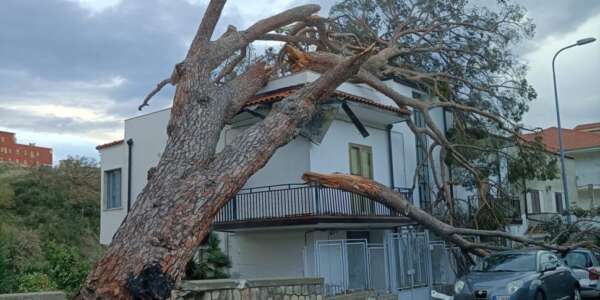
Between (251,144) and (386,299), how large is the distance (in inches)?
306

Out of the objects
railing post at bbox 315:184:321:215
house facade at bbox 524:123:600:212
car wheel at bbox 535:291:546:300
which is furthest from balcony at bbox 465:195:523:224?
house facade at bbox 524:123:600:212

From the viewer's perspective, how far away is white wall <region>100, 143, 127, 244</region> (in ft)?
75.8

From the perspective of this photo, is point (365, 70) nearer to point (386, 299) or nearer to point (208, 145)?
point (386, 299)

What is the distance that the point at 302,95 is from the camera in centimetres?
1103

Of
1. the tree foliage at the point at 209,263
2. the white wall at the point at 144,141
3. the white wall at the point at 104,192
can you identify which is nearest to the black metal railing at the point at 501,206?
the tree foliage at the point at 209,263

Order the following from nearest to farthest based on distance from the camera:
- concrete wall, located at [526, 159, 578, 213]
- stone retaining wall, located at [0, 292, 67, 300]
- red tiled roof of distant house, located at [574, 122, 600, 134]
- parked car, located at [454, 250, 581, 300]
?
1. stone retaining wall, located at [0, 292, 67, 300]
2. parked car, located at [454, 250, 581, 300]
3. concrete wall, located at [526, 159, 578, 213]
4. red tiled roof of distant house, located at [574, 122, 600, 134]

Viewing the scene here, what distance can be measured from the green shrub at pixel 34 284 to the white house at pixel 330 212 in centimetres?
578

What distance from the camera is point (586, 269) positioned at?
60.8ft

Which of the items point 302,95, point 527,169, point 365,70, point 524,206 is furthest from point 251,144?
point 524,206

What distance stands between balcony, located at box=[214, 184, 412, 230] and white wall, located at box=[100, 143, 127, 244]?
6484 mm

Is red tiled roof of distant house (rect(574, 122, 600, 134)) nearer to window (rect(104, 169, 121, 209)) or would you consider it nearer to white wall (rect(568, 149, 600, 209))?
white wall (rect(568, 149, 600, 209))

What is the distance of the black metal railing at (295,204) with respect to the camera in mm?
16781

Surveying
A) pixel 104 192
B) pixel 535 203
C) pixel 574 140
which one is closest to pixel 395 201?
pixel 104 192

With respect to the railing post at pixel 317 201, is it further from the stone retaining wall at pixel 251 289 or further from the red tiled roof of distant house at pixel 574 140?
A: the red tiled roof of distant house at pixel 574 140
